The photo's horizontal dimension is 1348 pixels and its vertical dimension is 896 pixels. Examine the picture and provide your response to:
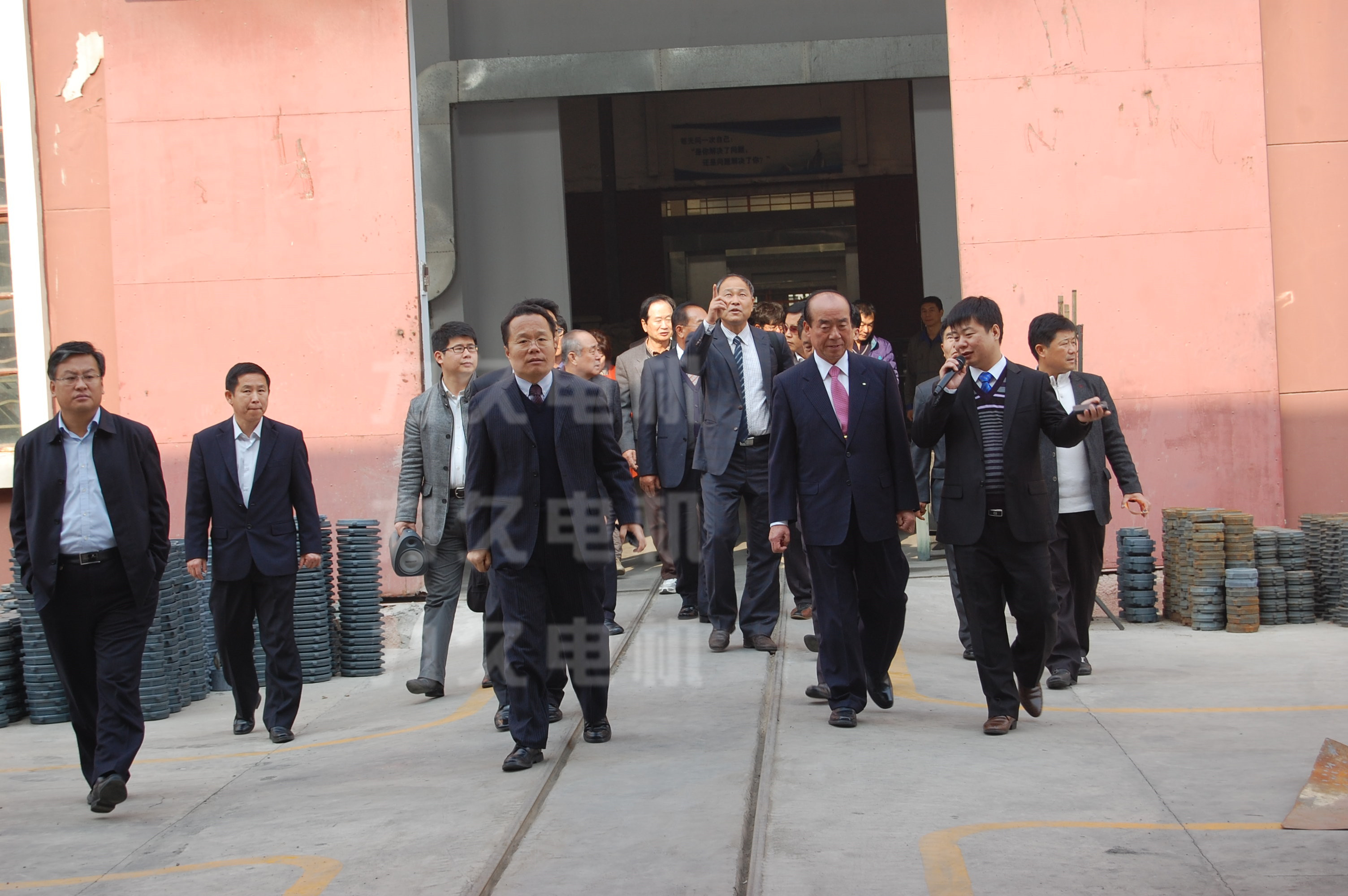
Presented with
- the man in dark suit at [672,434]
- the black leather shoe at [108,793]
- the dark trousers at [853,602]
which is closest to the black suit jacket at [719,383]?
the man in dark suit at [672,434]

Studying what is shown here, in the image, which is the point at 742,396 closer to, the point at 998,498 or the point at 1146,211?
the point at 998,498

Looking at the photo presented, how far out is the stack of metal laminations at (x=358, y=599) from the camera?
8031 millimetres

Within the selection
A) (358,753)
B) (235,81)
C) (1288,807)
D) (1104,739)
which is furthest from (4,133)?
(1288,807)

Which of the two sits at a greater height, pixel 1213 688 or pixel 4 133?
pixel 4 133

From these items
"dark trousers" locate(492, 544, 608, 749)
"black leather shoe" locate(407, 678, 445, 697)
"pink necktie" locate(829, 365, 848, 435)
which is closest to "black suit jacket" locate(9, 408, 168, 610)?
"dark trousers" locate(492, 544, 608, 749)

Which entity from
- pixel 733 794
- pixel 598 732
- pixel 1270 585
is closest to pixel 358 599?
pixel 598 732

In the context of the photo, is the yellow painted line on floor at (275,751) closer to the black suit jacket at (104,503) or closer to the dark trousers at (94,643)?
the dark trousers at (94,643)

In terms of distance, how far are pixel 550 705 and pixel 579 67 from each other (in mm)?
8913

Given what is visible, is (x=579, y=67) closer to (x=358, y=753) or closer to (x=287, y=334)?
(x=287, y=334)

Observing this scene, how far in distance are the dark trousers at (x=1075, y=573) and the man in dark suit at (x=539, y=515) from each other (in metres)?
2.29

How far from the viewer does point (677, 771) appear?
16.8 ft

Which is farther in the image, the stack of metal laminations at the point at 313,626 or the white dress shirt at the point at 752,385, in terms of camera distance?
the stack of metal laminations at the point at 313,626

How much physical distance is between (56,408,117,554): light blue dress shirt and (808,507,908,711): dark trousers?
9.89 feet

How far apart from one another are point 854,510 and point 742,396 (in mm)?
1811
